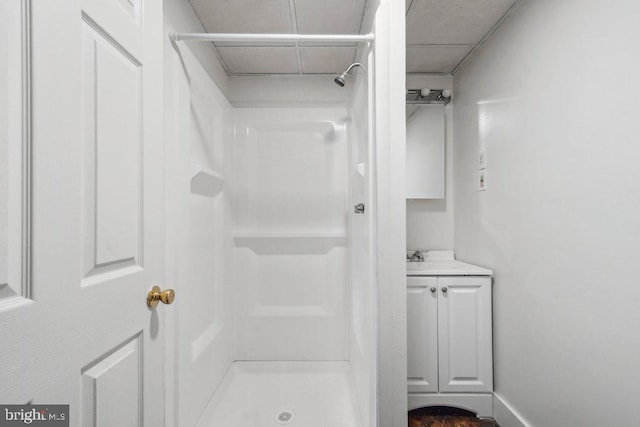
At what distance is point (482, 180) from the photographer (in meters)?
1.97

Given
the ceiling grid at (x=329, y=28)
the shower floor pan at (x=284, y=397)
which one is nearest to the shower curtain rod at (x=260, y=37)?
the ceiling grid at (x=329, y=28)

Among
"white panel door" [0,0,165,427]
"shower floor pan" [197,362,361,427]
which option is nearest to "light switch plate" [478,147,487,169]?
"shower floor pan" [197,362,361,427]

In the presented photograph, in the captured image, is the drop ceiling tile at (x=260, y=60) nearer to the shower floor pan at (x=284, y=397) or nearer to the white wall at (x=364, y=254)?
the white wall at (x=364, y=254)

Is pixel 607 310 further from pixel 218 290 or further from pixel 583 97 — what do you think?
pixel 218 290

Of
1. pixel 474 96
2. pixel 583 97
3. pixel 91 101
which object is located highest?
pixel 474 96

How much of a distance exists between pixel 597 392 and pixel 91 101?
6.03ft

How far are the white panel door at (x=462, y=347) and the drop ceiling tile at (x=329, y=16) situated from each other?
1.55m

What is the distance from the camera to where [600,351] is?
1.18 m

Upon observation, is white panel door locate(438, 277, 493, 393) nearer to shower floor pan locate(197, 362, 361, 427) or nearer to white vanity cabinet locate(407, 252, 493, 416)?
white vanity cabinet locate(407, 252, 493, 416)

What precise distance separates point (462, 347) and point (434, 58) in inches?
71.6

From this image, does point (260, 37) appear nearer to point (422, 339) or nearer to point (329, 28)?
point (329, 28)

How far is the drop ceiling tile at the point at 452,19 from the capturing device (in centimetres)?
161

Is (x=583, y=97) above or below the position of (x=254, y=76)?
below

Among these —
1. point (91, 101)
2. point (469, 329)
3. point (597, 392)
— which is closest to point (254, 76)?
point (91, 101)
